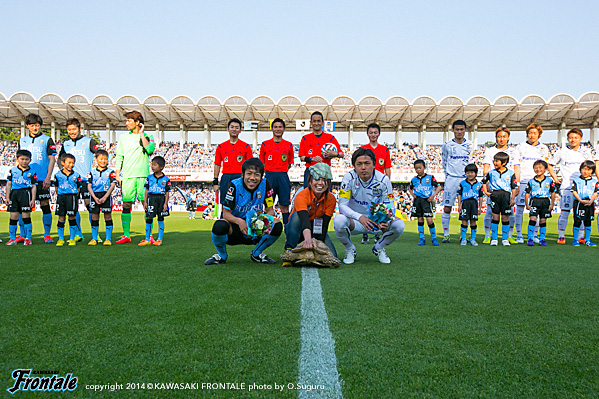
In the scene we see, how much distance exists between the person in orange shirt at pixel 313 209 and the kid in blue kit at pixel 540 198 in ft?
17.2

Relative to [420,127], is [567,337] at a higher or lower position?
lower

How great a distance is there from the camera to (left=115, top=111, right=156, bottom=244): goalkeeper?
7.18 metres

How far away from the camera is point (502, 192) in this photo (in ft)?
25.9

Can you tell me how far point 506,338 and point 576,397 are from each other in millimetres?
663

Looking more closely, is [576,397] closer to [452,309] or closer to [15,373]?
Result: [452,309]

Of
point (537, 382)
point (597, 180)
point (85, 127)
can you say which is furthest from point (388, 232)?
point (85, 127)

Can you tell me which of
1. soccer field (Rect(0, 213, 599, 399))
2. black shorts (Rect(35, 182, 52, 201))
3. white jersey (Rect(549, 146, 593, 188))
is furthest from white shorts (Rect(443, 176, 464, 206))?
black shorts (Rect(35, 182, 52, 201))

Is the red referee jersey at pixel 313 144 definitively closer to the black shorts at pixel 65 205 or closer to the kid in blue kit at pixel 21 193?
the black shorts at pixel 65 205

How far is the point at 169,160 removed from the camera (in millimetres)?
44344

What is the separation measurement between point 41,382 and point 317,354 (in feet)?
4.20

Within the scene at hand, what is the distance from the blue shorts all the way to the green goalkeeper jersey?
2270 mm

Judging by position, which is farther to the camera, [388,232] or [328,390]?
[388,232]

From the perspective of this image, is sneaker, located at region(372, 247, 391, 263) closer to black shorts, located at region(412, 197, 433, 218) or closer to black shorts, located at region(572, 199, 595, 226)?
black shorts, located at region(412, 197, 433, 218)

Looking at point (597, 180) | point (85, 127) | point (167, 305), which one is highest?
point (85, 127)
